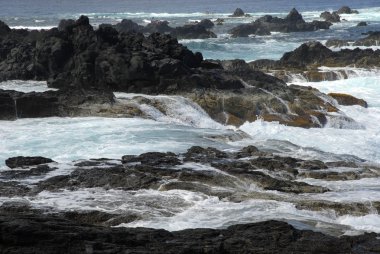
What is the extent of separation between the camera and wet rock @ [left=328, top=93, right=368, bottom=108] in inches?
1169

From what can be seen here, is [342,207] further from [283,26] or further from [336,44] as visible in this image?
[283,26]

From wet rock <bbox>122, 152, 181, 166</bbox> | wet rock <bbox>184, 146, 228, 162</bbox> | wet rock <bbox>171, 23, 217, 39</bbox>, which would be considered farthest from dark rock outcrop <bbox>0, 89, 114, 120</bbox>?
wet rock <bbox>171, 23, 217, 39</bbox>

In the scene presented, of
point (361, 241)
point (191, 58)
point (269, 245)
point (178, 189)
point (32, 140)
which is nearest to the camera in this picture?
point (269, 245)

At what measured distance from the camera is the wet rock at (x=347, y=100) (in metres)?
29.7

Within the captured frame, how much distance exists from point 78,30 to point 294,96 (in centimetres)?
1226

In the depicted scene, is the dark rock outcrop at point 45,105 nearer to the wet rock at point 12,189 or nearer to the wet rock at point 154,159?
the wet rock at point 154,159

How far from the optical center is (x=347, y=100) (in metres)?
29.9

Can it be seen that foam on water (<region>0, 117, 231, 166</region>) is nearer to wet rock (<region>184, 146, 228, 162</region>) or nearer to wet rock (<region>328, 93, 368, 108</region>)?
wet rock (<region>184, 146, 228, 162</region>)

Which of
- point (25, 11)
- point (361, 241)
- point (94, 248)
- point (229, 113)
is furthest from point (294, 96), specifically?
point (25, 11)

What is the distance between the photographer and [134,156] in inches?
705

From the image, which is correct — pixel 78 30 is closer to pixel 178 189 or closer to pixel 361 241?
pixel 178 189

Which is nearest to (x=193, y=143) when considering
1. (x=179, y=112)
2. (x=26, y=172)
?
(x=179, y=112)

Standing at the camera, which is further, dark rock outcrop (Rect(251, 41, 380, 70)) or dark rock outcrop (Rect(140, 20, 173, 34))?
dark rock outcrop (Rect(140, 20, 173, 34))

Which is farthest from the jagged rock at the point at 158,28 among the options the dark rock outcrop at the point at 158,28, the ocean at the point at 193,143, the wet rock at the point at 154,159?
the wet rock at the point at 154,159
